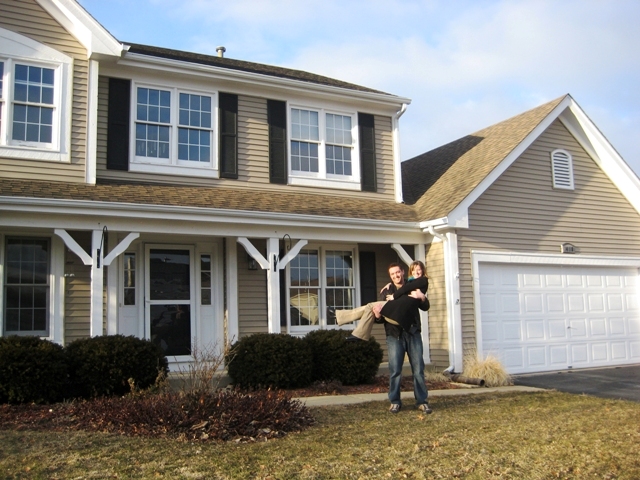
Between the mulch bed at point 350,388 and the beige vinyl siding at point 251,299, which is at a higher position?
the beige vinyl siding at point 251,299

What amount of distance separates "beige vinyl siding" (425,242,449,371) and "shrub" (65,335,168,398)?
5.52 metres

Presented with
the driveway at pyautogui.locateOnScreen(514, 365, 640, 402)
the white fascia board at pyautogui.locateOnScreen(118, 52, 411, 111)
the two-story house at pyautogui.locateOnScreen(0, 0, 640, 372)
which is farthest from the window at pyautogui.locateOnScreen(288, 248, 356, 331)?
the driveway at pyautogui.locateOnScreen(514, 365, 640, 402)

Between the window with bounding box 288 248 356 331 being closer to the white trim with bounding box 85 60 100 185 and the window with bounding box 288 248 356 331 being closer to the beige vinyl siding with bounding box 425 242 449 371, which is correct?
the beige vinyl siding with bounding box 425 242 449 371

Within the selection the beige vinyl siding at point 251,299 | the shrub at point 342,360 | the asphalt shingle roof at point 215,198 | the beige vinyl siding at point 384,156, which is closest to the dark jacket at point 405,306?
the shrub at point 342,360

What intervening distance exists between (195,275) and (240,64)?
5198 millimetres

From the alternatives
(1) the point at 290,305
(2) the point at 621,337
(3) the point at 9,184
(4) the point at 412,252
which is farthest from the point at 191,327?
(2) the point at 621,337

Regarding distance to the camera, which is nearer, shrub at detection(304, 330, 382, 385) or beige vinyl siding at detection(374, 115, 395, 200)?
shrub at detection(304, 330, 382, 385)

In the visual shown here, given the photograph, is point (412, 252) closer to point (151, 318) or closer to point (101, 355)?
point (151, 318)

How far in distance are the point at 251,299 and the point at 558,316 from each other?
6.41 m

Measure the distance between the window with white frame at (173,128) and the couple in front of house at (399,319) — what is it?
5736mm

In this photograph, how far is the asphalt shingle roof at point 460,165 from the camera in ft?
41.4

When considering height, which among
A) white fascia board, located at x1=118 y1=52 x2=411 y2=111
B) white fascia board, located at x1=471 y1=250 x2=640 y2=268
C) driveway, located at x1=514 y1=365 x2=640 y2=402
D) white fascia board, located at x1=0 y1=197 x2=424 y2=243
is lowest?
driveway, located at x1=514 y1=365 x2=640 y2=402

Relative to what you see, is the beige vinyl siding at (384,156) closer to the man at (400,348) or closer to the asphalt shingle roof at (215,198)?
the asphalt shingle roof at (215,198)

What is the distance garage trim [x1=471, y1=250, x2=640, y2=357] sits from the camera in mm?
12195
